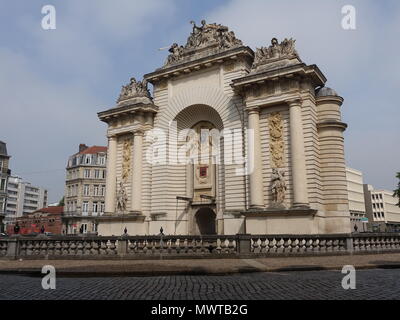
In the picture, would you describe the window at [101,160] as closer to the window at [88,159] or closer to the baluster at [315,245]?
the window at [88,159]

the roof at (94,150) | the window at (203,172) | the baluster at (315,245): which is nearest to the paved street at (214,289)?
the baluster at (315,245)

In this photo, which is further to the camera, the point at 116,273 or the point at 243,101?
the point at 243,101

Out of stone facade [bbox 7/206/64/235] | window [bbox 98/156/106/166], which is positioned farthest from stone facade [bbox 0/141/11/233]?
window [bbox 98/156/106/166]

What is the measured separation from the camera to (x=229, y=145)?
29.3m

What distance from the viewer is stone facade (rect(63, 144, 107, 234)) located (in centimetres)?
6869

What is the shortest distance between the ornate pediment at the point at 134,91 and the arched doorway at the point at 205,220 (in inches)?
478

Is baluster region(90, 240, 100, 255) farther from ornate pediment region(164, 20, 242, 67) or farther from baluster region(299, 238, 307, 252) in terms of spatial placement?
ornate pediment region(164, 20, 242, 67)

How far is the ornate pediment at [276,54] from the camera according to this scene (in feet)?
88.9

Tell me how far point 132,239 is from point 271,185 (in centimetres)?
1149

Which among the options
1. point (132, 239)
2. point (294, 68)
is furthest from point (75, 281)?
point (294, 68)

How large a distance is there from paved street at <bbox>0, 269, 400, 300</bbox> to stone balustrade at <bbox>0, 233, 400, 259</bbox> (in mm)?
6444
